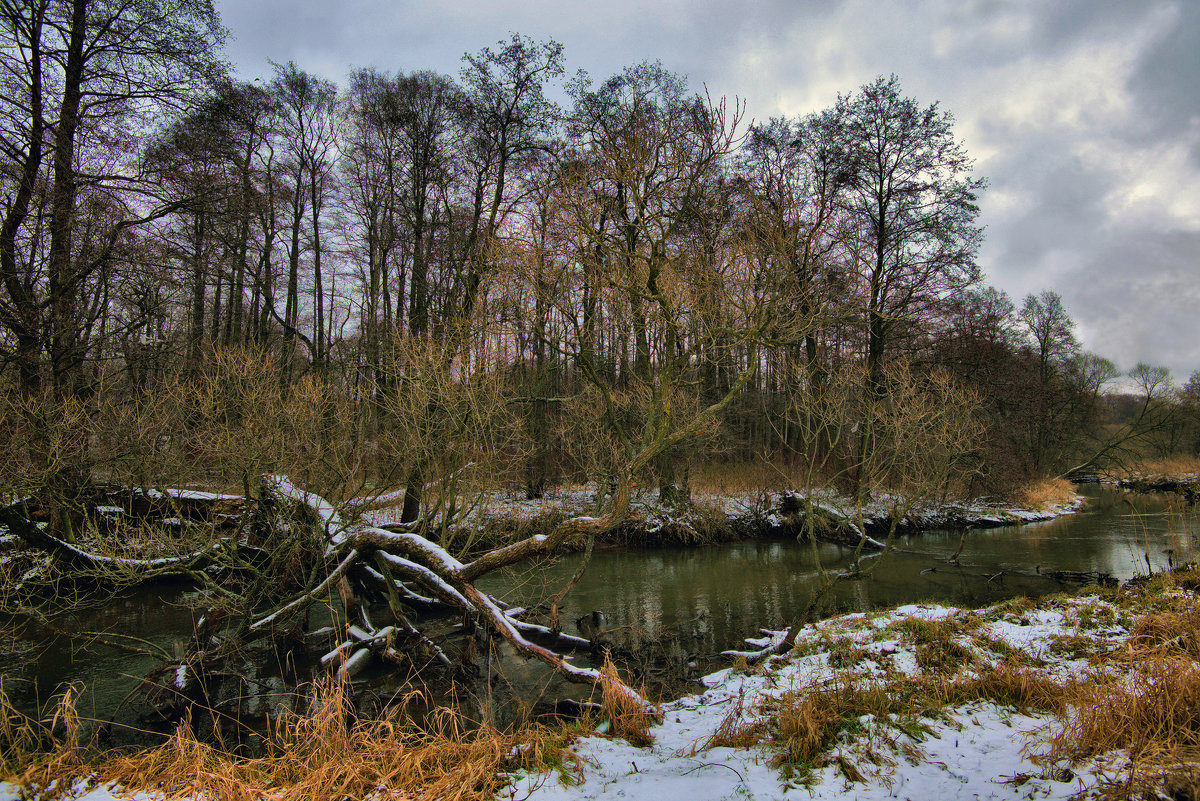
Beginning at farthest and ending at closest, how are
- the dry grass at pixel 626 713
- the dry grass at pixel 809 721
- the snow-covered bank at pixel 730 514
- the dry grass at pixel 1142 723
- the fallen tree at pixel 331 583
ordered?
the snow-covered bank at pixel 730 514, the fallen tree at pixel 331 583, the dry grass at pixel 626 713, the dry grass at pixel 809 721, the dry grass at pixel 1142 723

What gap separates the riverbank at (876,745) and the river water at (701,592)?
6.90 feet

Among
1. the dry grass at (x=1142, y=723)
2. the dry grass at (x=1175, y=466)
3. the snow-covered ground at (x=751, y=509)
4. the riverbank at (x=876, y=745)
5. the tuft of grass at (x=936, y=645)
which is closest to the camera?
the dry grass at (x=1142, y=723)

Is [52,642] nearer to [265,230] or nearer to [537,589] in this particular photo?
[537,589]

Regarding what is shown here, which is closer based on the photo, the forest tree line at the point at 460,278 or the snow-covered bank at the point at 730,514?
the forest tree line at the point at 460,278

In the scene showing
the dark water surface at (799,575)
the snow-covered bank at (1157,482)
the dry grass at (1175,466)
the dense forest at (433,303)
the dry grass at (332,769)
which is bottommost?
the dark water surface at (799,575)

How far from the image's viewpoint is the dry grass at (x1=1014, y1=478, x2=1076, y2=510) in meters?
19.6

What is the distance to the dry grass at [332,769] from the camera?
10.7 feet

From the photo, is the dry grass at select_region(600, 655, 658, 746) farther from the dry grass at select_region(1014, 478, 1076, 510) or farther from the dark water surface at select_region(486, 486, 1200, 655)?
the dry grass at select_region(1014, 478, 1076, 510)

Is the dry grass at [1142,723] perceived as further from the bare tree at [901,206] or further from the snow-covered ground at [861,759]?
the bare tree at [901,206]

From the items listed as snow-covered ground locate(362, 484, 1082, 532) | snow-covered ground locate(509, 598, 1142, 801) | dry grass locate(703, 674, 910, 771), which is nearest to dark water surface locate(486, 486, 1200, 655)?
snow-covered ground locate(362, 484, 1082, 532)

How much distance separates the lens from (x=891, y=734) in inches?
149

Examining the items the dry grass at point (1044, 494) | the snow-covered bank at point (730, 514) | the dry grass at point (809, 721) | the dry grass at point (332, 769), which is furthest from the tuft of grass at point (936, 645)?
the dry grass at point (1044, 494)

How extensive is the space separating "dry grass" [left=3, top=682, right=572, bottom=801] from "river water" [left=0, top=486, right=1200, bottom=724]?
2.18m

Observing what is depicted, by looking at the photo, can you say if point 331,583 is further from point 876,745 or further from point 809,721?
point 876,745
